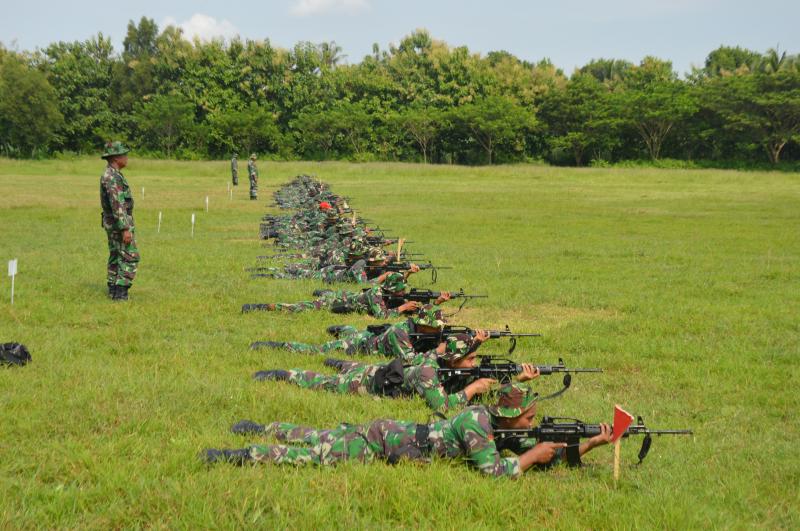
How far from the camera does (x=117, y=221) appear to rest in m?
11.3

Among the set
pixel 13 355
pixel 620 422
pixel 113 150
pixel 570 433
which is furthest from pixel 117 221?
pixel 620 422

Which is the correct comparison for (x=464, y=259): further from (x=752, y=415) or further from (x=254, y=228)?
(x=752, y=415)

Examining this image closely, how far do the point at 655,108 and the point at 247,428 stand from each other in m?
69.3

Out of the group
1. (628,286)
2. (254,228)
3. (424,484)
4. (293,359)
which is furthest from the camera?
(254,228)

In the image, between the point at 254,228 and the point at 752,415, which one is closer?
the point at 752,415

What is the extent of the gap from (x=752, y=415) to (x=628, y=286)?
7.23 metres

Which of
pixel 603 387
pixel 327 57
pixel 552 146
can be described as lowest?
pixel 603 387

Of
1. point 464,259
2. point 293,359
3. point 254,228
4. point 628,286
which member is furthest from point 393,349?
point 254,228

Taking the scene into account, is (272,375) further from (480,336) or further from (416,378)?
(480,336)

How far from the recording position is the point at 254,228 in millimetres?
24844

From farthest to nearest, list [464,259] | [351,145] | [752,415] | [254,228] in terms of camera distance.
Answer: [351,145] → [254,228] → [464,259] → [752,415]

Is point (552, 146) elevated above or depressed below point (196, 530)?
above

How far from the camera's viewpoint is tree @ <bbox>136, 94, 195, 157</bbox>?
7488cm

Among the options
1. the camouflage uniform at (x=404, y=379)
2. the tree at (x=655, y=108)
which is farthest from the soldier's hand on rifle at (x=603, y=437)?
the tree at (x=655, y=108)
